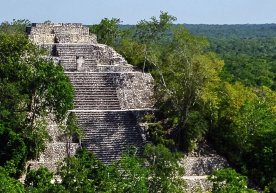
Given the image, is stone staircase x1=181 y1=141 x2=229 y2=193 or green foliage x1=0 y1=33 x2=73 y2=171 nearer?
green foliage x1=0 y1=33 x2=73 y2=171

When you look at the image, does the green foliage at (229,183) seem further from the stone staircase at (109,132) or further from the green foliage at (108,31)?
the green foliage at (108,31)

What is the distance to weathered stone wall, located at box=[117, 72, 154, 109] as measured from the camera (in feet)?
74.3

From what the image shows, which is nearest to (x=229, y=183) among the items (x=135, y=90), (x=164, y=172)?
(x=164, y=172)

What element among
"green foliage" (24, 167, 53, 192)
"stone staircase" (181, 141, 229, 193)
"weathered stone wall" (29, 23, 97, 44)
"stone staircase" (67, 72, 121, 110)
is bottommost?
"stone staircase" (181, 141, 229, 193)

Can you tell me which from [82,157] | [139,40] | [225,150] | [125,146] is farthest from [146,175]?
[139,40]

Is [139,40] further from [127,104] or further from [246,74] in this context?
[246,74]

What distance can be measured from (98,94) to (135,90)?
1.30 meters

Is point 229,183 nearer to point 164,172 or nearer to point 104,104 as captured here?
point 164,172

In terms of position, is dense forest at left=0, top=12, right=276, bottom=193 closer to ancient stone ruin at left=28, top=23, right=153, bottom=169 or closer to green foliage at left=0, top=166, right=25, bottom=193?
ancient stone ruin at left=28, top=23, right=153, bottom=169

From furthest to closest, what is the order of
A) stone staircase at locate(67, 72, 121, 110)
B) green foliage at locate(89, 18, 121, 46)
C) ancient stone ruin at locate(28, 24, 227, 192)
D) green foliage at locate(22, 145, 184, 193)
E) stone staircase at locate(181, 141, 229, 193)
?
green foliage at locate(89, 18, 121, 46) < stone staircase at locate(67, 72, 121, 110) < ancient stone ruin at locate(28, 24, 227, 192) < stone staircase at locate(181, 141, 229, 193) < green foliage at locate(22, 145, 184, 193)

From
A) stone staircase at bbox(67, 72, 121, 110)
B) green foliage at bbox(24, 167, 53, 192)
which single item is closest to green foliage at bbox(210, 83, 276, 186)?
stone staircase at bbox(67, 72, 121, 110)

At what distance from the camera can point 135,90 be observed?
23.0 m

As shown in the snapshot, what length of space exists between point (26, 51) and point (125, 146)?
4.31 meters

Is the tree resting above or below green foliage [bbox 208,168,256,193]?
above
